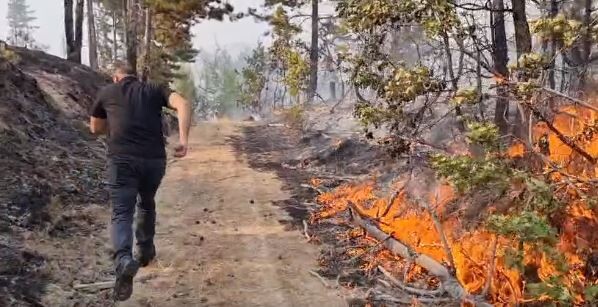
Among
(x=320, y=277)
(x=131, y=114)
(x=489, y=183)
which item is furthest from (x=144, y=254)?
(x=489, y=183)

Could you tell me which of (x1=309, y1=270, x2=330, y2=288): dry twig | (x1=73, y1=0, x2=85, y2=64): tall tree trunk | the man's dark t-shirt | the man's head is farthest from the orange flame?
(x1=73, y1=0, x2=85, y2=64): tall tree trunk

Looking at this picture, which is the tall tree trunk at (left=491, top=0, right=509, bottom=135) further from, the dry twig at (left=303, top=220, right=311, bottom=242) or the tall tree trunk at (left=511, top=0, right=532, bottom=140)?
the dry twig at (left=303, top=220, right=311, bottom=242)

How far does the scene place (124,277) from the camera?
4715 mm

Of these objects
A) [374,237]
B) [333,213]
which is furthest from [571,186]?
[333,213]

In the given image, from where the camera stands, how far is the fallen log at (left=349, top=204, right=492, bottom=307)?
4.98 m

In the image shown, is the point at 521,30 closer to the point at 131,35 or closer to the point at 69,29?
the point at 131,35

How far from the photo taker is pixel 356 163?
43.5ft

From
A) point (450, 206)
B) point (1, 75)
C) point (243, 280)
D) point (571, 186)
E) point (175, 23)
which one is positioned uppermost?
point (175, 23)

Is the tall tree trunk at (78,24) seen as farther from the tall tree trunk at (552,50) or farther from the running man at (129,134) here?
the running man at (129,134)

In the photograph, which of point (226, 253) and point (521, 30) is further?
point (521, 30)

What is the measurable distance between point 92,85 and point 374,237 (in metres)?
14.0

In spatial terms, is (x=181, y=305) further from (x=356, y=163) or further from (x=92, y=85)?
(x=92, y=85)

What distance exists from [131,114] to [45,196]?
350 centimetres

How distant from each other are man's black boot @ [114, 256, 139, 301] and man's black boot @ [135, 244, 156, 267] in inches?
38.4
